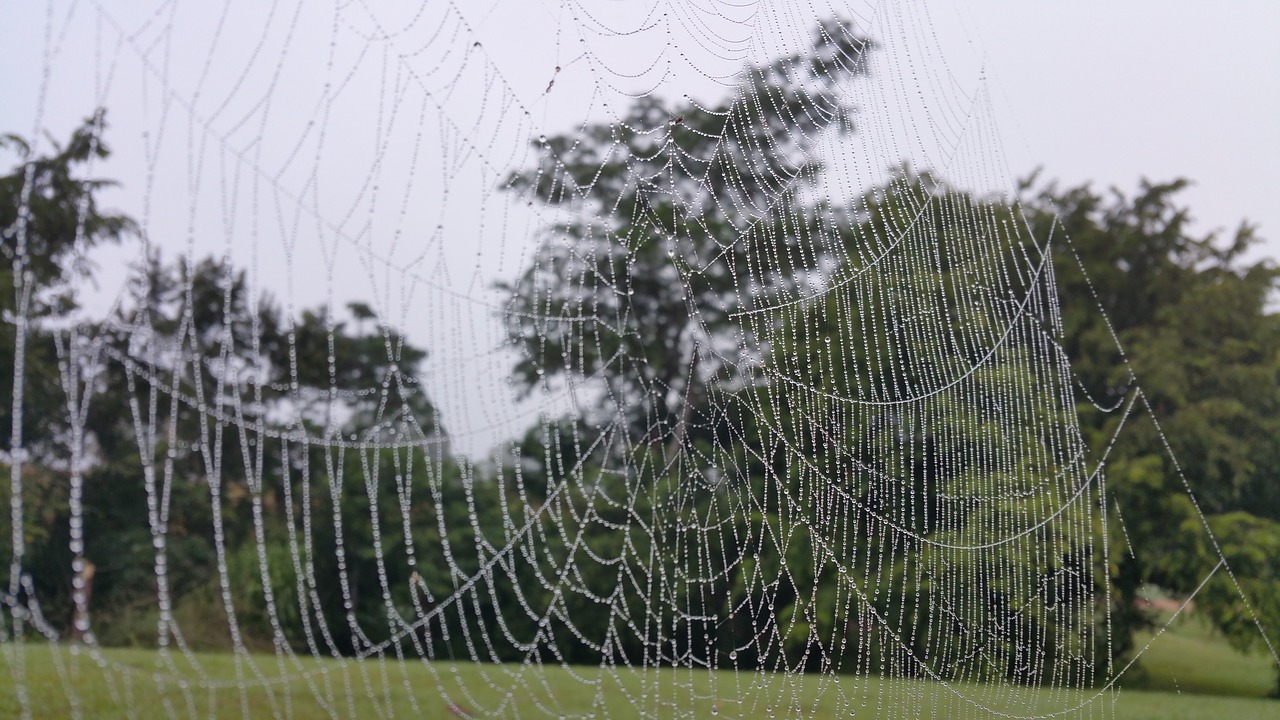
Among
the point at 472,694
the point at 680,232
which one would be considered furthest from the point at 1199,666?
the point at 472,694

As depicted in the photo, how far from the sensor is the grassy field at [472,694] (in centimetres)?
384

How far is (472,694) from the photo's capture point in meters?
5.96

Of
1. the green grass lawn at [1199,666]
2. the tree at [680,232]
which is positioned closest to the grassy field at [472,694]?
the tree at [680,232]

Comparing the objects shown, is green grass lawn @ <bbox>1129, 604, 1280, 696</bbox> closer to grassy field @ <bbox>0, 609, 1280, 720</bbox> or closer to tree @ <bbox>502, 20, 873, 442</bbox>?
grassy field @ <bbox>0, 609, 1280, 720</bbox>

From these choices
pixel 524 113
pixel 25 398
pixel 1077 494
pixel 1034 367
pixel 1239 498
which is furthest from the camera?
pixel 1239 498

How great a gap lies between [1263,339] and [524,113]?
1153cm

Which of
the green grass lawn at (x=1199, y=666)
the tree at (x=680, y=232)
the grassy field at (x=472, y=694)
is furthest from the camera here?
the green grass lawn at (x=1199, y=666)

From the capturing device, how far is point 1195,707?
8.97m

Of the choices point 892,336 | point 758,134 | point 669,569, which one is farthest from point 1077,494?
point 758,134

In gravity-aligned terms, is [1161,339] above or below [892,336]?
above

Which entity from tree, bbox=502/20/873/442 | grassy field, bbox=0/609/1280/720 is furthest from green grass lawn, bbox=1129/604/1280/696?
tree, bbox=502/20/873/442

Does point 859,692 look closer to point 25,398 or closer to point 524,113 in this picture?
point 524,113

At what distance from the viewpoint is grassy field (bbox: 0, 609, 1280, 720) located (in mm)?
3840

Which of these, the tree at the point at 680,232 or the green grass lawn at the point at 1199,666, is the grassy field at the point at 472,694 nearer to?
the tree at the point at 680,232
